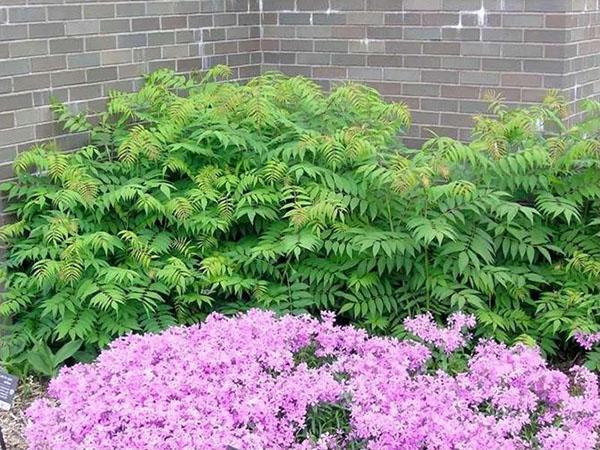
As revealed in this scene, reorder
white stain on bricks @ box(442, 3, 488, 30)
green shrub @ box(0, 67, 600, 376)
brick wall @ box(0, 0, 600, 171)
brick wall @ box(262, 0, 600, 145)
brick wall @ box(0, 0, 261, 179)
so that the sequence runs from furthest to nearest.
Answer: white stain on bricks @ box(442, 3, 488, 30) < brick wall @ box(262, 0, 600, 145) < brick wall @ box(0, 0, 600, 171) < brick wall @ box(0, 0, 261, 179) < green shrub @ box(0, 67, 600, 376)

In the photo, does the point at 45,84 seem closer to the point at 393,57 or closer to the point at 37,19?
the point at 37,19

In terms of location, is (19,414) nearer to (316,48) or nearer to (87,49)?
(87,49)

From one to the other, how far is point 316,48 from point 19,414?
151 inches

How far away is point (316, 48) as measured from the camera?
7449mm

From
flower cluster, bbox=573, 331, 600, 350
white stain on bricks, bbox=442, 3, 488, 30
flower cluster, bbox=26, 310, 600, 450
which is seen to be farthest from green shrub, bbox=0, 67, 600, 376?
white stain on bricks, bbox=442, 3, 488, 30

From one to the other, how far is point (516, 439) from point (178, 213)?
2.40 meters

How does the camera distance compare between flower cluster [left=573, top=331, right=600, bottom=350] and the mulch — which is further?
flower cluster [left=573, top=331, right=600, bottom=350]

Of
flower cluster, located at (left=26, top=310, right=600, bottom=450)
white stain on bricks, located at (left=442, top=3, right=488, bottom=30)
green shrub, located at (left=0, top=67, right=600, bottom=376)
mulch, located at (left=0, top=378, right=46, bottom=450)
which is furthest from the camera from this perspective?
white stain on bricks, located at (left=442, top=3, right=488, bottom=30)

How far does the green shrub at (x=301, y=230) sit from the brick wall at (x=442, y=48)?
0.94m

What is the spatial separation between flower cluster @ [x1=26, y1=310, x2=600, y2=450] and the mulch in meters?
0.50

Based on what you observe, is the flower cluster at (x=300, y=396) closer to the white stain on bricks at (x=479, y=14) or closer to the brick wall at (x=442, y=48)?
the brick wall at (x=442, y=48)

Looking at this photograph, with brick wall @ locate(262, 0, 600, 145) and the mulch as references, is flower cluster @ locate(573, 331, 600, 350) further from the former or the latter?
the mulch

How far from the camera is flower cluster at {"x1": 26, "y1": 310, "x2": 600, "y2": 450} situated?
12.2 feet

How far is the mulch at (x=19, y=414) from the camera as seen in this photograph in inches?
183
